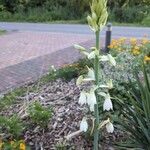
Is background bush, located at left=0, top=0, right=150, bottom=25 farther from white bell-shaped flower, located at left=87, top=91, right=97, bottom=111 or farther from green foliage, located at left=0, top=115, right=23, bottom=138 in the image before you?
white bell-shaped flower, located at left=87, top=91, right=97, bottom=111

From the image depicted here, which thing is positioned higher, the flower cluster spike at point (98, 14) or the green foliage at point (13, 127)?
the flower cluster spike at point (98, 14)

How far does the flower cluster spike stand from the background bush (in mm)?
22700

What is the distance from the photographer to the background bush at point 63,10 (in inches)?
1065

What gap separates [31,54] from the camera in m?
14.3

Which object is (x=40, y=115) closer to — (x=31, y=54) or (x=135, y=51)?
(x=135, y=51)

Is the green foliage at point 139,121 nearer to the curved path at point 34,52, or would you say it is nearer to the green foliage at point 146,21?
the curved path at point 34,52

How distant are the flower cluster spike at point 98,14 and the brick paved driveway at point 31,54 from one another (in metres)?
5.95

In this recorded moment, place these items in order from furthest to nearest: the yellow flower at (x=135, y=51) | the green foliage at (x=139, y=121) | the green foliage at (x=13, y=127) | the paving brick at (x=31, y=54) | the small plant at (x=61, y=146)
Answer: the paving brick at (x=31, y=54) → the yellow flower at (x=135, y=51) → the green foliage at (x=13, y=127) → the small plant at (x=61, y=146) → the green foliage at (x=139, y=121)

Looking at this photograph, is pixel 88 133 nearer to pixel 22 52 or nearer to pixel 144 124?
pixel 144 124

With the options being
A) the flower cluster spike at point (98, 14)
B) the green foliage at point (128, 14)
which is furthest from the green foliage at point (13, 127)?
the green foliage at point (128, 14)

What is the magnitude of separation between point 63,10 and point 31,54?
16.3 metres

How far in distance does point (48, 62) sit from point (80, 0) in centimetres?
1767

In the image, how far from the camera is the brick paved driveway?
10.9 meters

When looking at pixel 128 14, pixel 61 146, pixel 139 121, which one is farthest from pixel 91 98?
pixel 128 14
